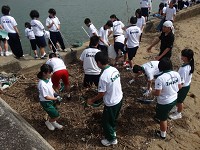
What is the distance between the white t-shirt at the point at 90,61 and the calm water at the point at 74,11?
26.9 feet

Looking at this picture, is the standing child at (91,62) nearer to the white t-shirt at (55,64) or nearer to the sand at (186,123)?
the white t-shirt at (55,64)

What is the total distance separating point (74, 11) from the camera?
63.1 feet

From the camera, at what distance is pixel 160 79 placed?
15.6ft

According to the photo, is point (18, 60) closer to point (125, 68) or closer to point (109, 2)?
point (125, 68)

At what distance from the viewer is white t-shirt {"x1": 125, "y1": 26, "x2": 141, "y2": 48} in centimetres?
732

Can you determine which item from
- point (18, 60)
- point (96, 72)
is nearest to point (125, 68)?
point (96, 72)

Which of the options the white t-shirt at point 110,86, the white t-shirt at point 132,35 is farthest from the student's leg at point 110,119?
the white t-shirt at point 132,35

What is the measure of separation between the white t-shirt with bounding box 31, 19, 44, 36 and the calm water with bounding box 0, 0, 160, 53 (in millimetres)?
5869

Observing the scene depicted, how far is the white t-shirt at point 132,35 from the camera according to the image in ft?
24.0

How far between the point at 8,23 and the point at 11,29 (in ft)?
0.67

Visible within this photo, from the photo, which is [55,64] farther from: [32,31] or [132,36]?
[32,31]

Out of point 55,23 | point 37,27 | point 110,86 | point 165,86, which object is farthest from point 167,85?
point 55,23

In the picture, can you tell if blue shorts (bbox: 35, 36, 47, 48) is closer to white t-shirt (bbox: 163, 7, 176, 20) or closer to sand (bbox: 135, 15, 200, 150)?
sand (bbox: 135, 15, 200, 150)

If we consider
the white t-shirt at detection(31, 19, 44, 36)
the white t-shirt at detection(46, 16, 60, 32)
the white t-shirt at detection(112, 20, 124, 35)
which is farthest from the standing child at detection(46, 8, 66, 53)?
the white t-shirt at detection(112, 20, 124, 35)
